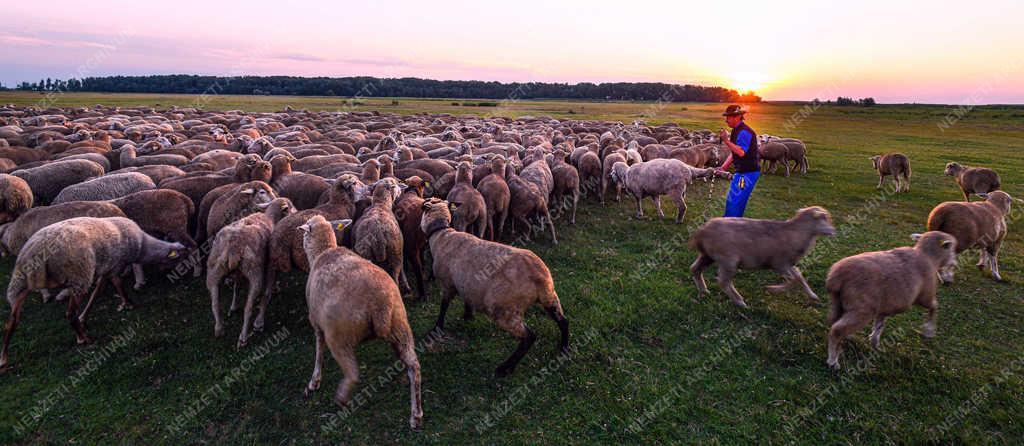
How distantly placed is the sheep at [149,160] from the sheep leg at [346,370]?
13.4 m

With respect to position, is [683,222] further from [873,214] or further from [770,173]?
[770,173]

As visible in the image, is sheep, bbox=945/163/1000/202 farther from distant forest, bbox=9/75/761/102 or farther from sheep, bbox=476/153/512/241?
distant forest, bbox=9/75/761/102

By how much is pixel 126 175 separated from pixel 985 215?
18.7 metres

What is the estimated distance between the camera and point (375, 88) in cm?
14338

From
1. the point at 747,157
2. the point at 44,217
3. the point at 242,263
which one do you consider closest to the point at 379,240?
the point at 242,263

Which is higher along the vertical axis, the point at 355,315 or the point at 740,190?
the point at 740,190

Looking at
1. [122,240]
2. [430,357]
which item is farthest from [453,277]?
[122,240]

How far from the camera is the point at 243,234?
7.18 metres

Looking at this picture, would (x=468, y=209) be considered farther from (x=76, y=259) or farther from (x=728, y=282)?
(x=76, y=259)

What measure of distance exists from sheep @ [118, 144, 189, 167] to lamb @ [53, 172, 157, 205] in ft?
11.8

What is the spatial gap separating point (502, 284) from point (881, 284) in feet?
16.3

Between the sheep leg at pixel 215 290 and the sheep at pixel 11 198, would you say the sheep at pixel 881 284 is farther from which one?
the sheep at pixel 11 198

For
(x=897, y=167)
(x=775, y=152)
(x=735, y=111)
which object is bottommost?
(x=897, y=167)

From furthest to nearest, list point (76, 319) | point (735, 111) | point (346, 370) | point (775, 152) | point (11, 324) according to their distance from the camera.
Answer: point (775, 152), point (735, 111), point (76, 319), point (11, 324), point (346, 370)
